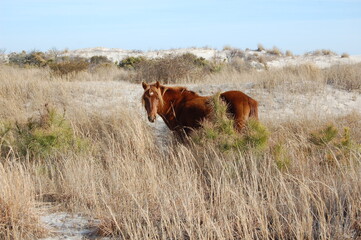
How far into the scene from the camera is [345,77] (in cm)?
1359

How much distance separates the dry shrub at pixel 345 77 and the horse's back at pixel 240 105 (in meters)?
6.54

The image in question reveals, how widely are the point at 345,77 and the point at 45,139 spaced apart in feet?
30.9

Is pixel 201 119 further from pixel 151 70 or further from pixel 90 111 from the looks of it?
pixel 151 70

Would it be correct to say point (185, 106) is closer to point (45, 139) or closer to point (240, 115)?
point (240, 115)

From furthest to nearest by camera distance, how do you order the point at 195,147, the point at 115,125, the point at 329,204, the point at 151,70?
the point at 151,70, the point at 115,125, the point at 195,147, the point at 329,204

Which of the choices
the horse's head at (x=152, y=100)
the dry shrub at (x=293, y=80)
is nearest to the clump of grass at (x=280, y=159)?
the horse's head at (x=152, y=100)

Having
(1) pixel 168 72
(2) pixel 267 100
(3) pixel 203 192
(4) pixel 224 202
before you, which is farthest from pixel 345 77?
(4) pixel 224 202

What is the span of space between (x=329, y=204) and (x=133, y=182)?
226 centimetres

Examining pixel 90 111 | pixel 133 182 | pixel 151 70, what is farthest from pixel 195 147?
pixel 151 70

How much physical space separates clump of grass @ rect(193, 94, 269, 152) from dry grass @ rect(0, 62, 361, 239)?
0.11m

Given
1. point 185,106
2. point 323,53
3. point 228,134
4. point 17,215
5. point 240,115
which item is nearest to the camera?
point 17,215

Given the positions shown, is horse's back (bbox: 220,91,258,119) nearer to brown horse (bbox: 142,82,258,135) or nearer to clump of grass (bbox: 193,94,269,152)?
brown horse (bbox: 142,82,258,135)

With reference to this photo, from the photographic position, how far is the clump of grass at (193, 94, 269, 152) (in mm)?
6246

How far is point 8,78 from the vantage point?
13.7 metres
